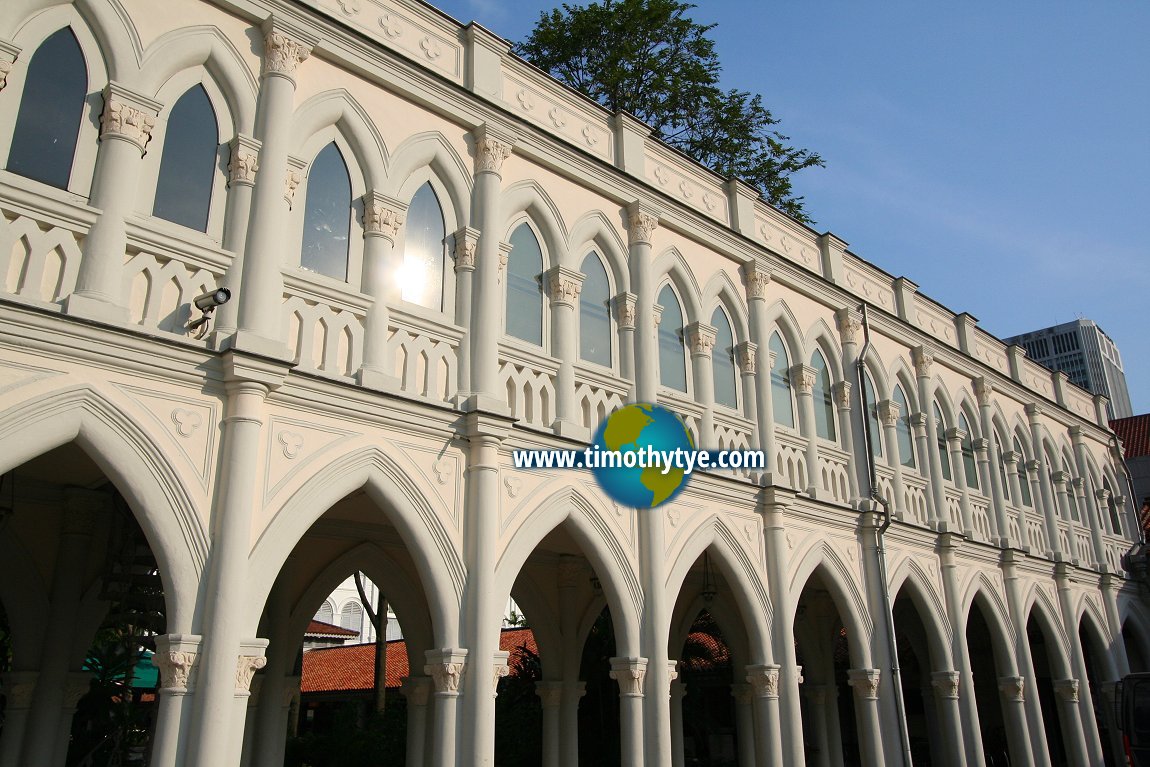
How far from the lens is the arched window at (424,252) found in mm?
11359

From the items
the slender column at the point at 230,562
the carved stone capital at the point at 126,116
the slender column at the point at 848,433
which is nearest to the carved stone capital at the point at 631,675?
the slender column at the point at 230,562

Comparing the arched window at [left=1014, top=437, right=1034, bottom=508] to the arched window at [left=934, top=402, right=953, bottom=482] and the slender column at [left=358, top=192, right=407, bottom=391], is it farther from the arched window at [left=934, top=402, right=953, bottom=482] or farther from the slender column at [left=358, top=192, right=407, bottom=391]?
the slender column at [left=358, top=192, right=407, bottom=391]

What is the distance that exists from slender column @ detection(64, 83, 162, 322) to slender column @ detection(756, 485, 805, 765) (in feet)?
31.9

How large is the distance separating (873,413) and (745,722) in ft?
21.1

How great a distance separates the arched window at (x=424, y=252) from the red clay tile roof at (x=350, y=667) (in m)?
17.6

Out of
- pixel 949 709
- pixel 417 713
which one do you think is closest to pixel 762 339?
pixel 949 709

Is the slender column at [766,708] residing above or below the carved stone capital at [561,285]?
below

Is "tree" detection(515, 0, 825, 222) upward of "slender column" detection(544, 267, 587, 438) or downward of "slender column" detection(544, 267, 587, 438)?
upward

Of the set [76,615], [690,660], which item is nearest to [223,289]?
[76,615]

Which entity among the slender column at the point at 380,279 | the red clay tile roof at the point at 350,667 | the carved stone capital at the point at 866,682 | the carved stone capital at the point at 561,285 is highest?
the carved stone capital at the point at 561,285

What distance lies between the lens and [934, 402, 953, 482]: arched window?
2006cm

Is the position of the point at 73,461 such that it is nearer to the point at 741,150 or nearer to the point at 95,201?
the point at 95,201

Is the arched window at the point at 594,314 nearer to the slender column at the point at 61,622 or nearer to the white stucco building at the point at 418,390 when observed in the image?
the white stucco building at the point at 418,390

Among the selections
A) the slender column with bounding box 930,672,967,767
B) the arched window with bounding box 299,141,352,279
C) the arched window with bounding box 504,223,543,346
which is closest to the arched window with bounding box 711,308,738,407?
the arched window with bounding box 504,223,543,346
